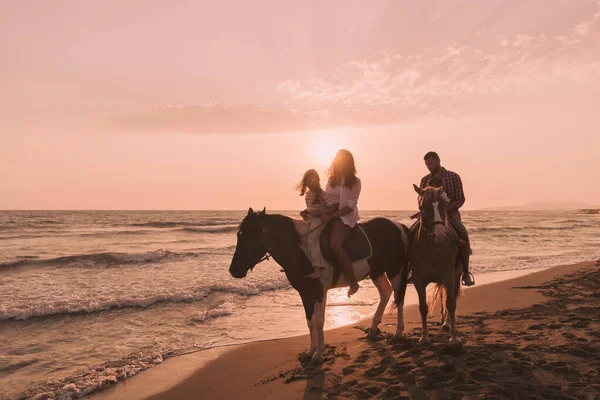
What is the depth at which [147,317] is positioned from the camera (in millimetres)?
9594

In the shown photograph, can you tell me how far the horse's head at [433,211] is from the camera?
533cm

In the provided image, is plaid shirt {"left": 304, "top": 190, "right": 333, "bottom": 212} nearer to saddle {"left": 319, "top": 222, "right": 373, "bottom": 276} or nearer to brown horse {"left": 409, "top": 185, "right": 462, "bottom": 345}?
saddle {"left": 319, "top": 222, "right": 373, "bottom": 276}

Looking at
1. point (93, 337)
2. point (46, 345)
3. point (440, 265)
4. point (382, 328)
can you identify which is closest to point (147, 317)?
point (93, 337)

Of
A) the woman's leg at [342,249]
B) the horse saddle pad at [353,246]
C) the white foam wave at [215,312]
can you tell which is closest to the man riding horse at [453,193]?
the horse saddle pad at [353,246]

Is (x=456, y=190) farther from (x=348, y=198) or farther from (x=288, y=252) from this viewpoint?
(x=288, y=252)

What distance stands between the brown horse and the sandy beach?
686 millimetres

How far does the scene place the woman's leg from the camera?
19.4 feet

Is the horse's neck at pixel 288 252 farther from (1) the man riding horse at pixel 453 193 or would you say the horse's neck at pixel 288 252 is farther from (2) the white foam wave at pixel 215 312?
(2) the white foam wave at pixel 215 312

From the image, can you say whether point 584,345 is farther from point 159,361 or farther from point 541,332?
point 159,361

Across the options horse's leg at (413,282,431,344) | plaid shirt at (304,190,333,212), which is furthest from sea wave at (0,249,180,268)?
horse's leg at (413,282,431,344)

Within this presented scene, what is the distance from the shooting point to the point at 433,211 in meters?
5.44

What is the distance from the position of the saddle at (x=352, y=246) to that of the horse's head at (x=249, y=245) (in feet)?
3.15

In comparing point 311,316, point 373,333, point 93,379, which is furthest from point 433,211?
point 93,379

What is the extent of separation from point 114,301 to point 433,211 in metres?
9.22
